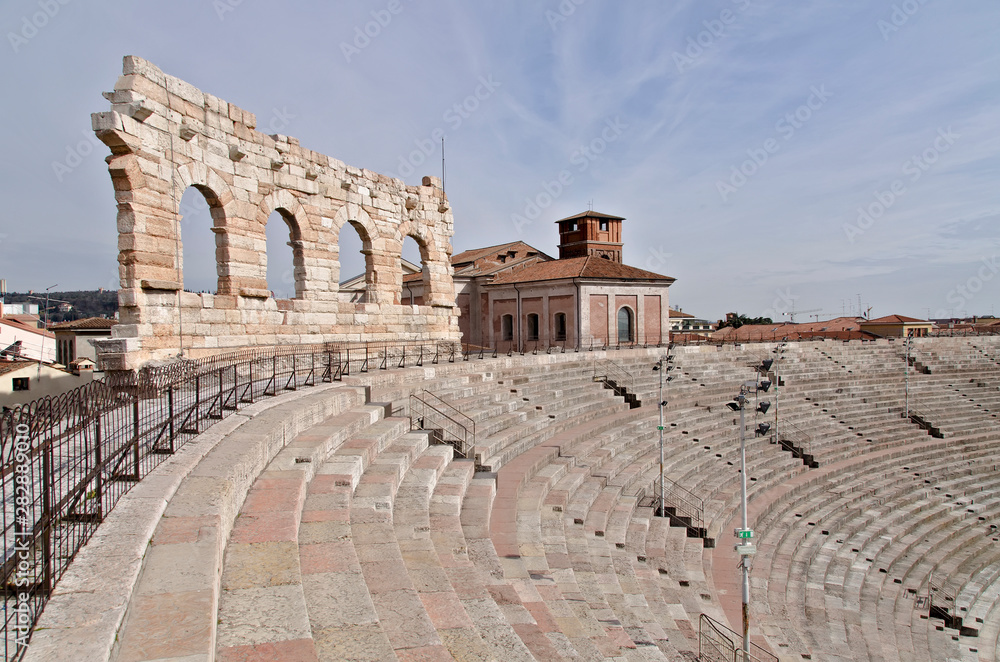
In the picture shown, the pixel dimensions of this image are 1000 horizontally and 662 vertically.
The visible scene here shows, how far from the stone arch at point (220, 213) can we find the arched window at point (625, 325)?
22.6 metres

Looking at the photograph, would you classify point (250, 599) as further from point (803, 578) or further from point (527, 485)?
point (803, 578)

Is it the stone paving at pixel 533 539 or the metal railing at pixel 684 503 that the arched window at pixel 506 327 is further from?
the metal railing at pixel 684 503

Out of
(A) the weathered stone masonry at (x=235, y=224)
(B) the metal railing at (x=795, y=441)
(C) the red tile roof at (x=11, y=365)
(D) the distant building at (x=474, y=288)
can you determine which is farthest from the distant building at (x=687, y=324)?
(C) the red tile roof at (x=11, y=365)

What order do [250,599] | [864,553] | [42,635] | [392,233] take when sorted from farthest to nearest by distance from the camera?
[392,233], [864,553], [250,599], [42,635]

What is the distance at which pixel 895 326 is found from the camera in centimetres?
5144

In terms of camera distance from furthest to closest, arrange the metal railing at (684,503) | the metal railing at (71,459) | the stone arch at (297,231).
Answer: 1. the stone arch at (297,231)
2. the metal railing at (684,503)
3. the metal railing at (71,459)

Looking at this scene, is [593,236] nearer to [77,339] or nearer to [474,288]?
[474,288]

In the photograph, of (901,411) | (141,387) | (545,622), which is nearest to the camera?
(545,622)

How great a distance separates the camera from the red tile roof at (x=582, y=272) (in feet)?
104

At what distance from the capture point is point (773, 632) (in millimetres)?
10398

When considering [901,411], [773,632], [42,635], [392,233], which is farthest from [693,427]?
[42,635]

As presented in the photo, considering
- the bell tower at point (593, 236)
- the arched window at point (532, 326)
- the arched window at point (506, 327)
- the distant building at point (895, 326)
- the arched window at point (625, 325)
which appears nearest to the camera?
the arched window at point (625, 325)

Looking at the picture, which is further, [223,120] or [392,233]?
[392,233]

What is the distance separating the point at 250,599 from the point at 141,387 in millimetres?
4893
